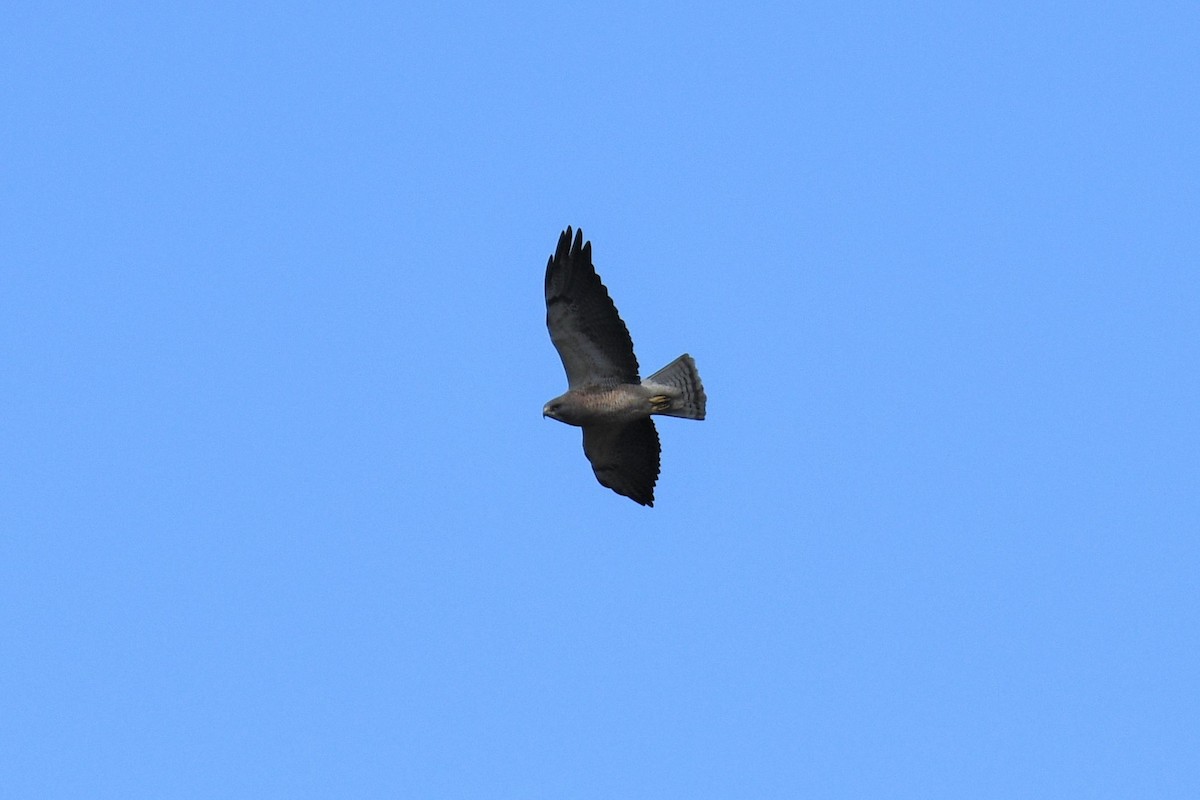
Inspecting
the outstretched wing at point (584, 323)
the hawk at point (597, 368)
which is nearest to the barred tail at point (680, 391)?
the hawk at point (597, 368)

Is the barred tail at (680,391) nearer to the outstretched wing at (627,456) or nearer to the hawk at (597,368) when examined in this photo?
the hawk at (597,368)

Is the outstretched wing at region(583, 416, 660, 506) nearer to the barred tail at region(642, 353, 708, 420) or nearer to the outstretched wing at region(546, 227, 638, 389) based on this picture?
the barred tail at region(642, 353, 708, 420)

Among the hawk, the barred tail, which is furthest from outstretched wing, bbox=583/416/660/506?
the barred tail

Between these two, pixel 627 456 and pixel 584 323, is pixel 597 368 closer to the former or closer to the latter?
pixel 584 323

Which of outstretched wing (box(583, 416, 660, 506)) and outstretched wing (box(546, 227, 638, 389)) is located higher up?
outstretched wing (box(546, 227, 638, 389))

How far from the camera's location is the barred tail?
2211cm

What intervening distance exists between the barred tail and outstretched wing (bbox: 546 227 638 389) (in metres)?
0.32

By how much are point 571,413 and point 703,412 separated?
4.90 feet

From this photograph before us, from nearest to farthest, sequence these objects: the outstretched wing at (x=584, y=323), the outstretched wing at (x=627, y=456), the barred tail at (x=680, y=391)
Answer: the outstretched wing at (x=584, y=323) → the barred tail at (x=680, y=391) → the outstretched wing at (x=627, y=456)

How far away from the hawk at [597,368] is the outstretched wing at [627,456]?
2cm

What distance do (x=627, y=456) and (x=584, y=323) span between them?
2037mm

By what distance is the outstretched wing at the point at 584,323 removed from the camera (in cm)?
2158

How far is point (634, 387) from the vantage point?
2203 centimetres

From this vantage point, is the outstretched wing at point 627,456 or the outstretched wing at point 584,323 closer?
the outstretched wing at point 584,323
